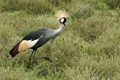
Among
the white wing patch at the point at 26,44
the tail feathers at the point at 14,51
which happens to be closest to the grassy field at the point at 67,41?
the tail feathers at the point at 14,51

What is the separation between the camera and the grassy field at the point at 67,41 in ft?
13.0

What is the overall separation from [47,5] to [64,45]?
317cm

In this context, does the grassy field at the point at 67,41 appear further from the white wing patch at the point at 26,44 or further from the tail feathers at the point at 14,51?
the white wing patch at the point at 26,44

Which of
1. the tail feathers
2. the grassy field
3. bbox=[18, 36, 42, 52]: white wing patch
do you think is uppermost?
bbox=[18, 36, 42, 52]: white wing patch

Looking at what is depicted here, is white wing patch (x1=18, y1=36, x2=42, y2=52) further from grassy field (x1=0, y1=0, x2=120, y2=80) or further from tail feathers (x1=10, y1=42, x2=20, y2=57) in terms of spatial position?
grassy field (x1=0, y1=0, x2=120, y2=80)

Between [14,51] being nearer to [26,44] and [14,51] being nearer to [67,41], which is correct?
[26,44]

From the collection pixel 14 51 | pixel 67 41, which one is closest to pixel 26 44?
pixel 14 51

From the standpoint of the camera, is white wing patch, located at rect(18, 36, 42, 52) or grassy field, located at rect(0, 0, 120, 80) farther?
white wing patch, located at rect(18, 36, 42, 52)

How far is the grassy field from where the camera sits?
13.0ft

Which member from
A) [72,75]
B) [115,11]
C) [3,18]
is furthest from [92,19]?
[72,75]

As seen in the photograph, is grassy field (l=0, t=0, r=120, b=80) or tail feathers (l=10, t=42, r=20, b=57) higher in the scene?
tail feathers (l=10, t=42, r=20, b=57)

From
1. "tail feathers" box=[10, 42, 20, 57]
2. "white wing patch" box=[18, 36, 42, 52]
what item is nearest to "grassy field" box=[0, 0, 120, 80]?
"tail feathers" box=[10, 42, 20, 57]

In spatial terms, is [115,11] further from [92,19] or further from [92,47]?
[92,47]

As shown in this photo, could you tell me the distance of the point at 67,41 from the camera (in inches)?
204
